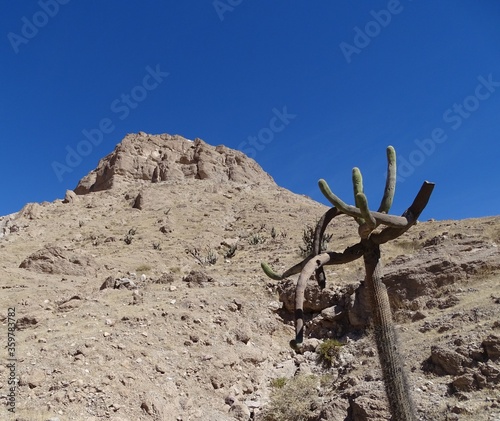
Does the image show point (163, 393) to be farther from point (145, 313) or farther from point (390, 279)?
point (390, 279)

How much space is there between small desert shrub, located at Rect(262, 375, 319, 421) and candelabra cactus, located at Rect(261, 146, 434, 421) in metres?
3.52

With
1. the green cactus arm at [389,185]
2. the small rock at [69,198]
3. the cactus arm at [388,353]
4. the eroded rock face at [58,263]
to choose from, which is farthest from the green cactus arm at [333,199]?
the small rock at [69,198]

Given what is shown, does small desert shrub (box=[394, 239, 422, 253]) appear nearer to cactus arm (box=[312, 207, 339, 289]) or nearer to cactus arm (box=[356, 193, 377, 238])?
cactus arm (box=[312, 207, 339, 289])

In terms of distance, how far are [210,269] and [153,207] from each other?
59.4 ft

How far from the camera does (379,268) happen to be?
390 cm

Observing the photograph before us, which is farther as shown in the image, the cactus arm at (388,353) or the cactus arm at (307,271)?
the cactus arm at (388,353)

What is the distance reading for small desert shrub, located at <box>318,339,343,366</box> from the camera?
8.27m

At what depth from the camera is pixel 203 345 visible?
8734 millimetres

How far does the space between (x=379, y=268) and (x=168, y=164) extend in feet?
146

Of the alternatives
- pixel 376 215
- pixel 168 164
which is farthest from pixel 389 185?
pixel 168 164

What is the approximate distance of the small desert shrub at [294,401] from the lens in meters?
6.78

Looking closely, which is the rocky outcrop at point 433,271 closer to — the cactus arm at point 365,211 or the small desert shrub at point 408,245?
the small desert shrub at point 408,245

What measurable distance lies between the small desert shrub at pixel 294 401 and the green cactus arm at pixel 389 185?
430cm

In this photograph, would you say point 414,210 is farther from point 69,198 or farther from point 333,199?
point 69,198
